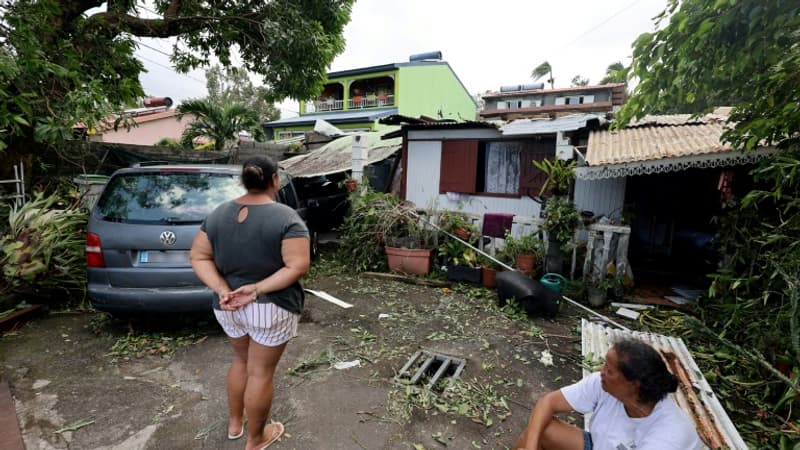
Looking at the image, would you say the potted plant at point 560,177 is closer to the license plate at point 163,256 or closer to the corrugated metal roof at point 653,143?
the corrugated metal roof at point 653,143

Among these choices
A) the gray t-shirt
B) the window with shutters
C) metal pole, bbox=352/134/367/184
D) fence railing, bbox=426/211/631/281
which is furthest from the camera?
metal pole, bbox=352/134/367/184

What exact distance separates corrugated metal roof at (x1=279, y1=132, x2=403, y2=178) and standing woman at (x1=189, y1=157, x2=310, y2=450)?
19.7 feet

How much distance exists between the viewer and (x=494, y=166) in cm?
795

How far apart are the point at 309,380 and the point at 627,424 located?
7.42 feet

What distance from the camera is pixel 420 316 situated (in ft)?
15.0

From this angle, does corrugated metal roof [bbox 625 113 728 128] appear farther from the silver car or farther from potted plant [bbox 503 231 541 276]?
the silver car

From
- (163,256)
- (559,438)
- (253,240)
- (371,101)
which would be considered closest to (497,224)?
(559,438)

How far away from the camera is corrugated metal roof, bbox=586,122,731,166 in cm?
493

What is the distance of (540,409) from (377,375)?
61.5 inches

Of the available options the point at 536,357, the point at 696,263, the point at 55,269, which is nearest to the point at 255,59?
the point at 55,269

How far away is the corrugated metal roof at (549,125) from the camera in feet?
20.4

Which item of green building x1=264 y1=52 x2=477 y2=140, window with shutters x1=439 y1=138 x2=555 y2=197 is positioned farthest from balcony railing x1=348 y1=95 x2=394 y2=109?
window with shutters x1=439 y1=138 x2=555 y2=197

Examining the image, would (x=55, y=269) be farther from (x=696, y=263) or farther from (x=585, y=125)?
(x=696, y=263)

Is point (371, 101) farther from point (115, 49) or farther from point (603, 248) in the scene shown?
point (603, 248)
